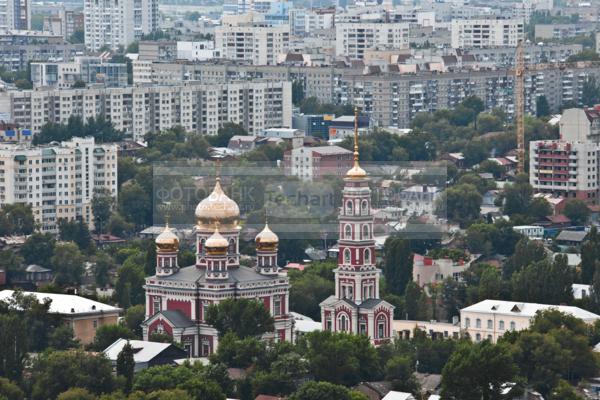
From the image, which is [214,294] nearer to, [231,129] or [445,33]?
[231,129]

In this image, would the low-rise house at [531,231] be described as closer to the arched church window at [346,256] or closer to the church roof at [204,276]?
the arched church window at [346,256]

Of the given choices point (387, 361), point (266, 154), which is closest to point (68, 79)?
point (266, 154)

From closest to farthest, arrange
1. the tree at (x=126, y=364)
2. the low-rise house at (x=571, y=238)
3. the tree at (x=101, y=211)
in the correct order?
the tree at (x=126, y=364), the low-rise house at (x=571, y=238), the tree at (x=101, y=211)

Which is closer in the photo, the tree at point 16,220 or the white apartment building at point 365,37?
the tree at point 16,220

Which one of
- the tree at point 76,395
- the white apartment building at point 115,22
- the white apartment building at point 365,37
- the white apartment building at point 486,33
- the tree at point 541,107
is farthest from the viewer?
the white apartment building at point 115,22

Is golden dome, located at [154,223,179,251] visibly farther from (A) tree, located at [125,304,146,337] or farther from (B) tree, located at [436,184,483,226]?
(B) tree, located at [436,184,483,226]

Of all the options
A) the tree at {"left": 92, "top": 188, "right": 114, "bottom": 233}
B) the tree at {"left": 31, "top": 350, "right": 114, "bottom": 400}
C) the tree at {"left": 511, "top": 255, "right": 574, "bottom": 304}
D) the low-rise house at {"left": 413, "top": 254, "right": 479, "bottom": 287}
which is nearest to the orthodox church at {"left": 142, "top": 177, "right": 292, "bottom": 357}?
the tree at {"left": 31, "top": 350, "right": 114, "bottom": 400}

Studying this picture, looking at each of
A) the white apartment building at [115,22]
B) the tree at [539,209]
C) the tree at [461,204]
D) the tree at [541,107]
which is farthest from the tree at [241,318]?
the white apartment building at [115,22]
